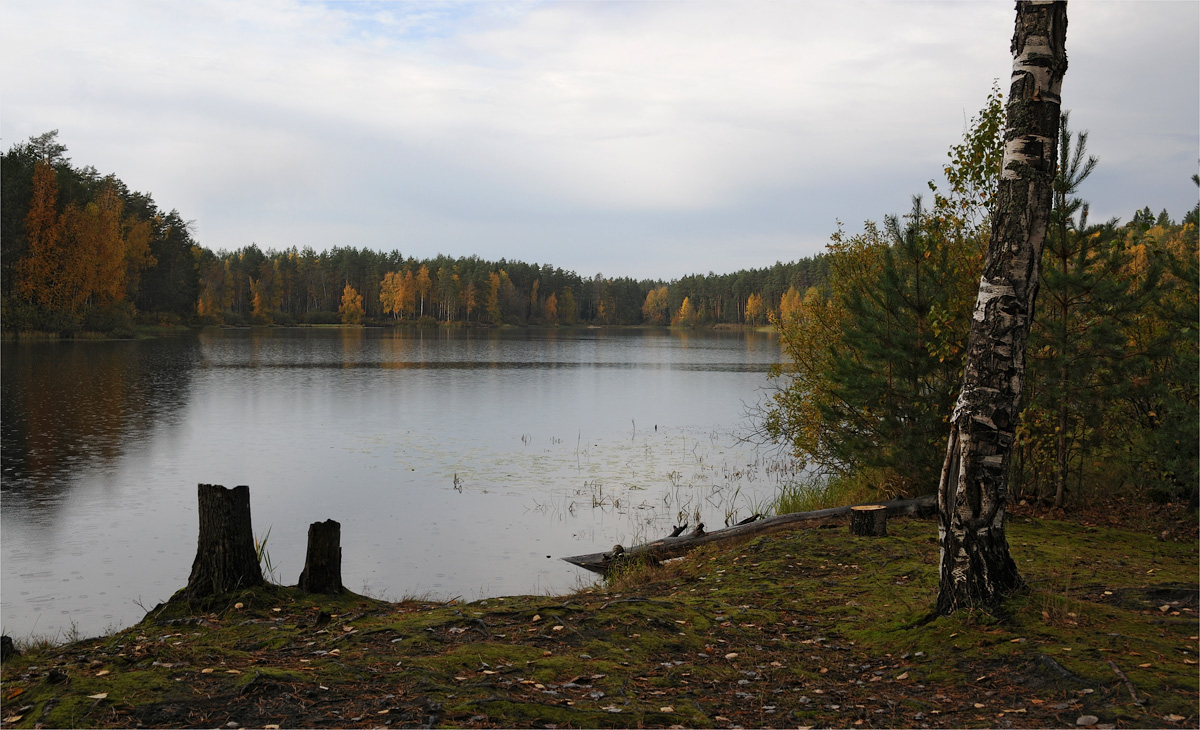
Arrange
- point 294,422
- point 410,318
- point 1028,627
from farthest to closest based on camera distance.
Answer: point 410,318
point 294,422
point 1028,627

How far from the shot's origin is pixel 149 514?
1390 centimetres

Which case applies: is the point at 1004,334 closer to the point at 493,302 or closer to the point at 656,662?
the point at 656,662

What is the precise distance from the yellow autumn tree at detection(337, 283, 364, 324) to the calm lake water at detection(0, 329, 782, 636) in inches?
3953

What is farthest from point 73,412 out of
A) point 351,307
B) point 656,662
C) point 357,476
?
point 351,307

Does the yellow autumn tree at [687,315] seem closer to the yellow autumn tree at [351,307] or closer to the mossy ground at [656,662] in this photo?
the yellow autumn tree at [351,307]

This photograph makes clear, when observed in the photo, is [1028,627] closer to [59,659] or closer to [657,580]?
[657,580]

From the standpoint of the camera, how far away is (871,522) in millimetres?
10484

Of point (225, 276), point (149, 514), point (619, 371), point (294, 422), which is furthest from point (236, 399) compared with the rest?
point (225, 276)

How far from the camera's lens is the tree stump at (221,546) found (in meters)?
7.63

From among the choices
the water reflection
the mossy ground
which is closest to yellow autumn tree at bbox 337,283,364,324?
the water reflection

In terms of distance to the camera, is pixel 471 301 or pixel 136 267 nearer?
pixel 136 267

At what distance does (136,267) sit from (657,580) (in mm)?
80238

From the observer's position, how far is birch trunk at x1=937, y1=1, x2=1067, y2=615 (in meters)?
6.00

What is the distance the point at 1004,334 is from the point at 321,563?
6.61m
